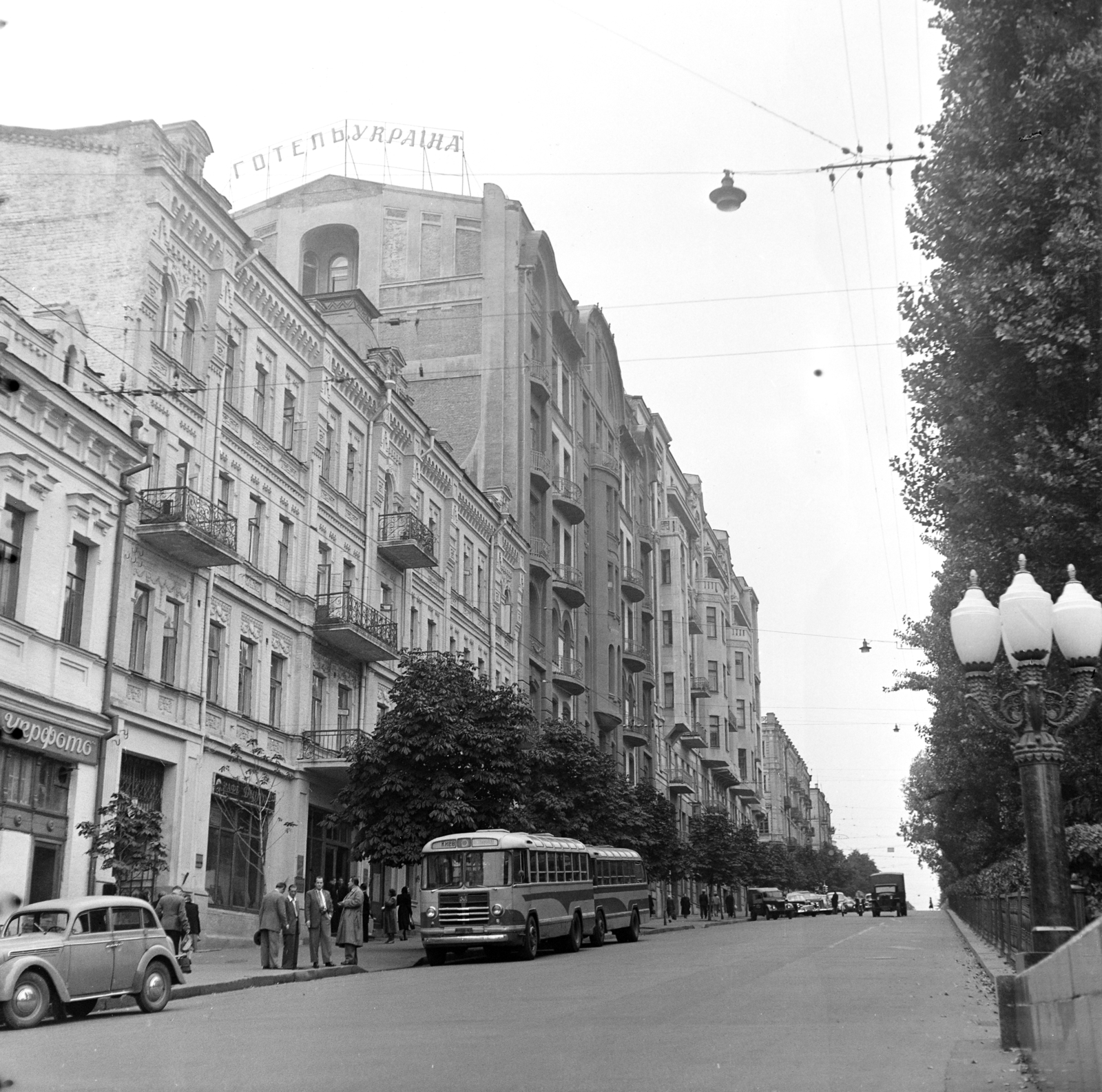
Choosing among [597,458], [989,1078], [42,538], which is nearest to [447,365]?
[597,458]

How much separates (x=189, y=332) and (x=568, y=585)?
31200 mm

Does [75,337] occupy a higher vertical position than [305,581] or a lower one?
higher

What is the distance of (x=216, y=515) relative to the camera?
32.1 meters

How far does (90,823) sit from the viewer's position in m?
24.9

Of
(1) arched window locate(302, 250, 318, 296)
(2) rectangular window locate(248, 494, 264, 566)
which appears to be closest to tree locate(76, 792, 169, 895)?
(2) rectangular window locate(248, 494, 264, 566)

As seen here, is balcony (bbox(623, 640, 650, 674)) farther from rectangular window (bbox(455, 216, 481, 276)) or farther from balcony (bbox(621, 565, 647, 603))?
rectangular window (bbox(455, 216, 481, 276))

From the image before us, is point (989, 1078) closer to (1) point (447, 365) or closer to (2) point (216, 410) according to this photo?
(2) point (216, 410)

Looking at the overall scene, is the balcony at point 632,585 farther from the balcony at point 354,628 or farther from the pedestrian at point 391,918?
the pedestrian at point 391,918

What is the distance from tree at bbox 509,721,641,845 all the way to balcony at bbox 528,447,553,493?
539 inches

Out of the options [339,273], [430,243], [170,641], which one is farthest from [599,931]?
[339,273]

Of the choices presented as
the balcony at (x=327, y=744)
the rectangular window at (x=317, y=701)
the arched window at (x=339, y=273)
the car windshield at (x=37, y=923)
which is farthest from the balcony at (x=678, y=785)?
the car windshield at (x=37, y=923)

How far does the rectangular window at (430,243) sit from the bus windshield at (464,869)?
110 feet

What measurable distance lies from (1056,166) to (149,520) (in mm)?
19551

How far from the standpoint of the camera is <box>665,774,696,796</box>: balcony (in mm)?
81938
